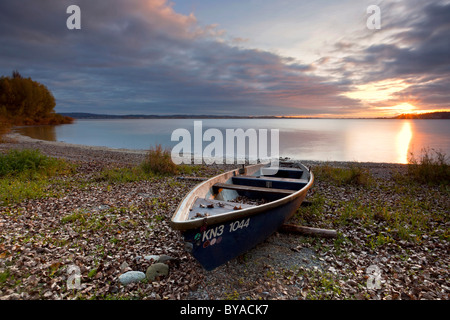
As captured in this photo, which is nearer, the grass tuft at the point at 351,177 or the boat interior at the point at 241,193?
the boat interior at the point at 241,193

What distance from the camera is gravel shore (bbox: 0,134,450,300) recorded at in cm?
422

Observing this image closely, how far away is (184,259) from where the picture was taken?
5086 millimetres

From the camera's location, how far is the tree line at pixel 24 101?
5322 cm

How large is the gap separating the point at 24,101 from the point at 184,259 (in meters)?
71.5

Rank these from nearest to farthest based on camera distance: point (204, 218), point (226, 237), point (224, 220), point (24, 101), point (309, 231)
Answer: point (204, 218)
point (224, 220)
point (226, 237)
point (309, 231)
point (24, 101)

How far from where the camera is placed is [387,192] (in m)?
10.4

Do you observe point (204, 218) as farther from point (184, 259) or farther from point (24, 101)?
point (24, 101)

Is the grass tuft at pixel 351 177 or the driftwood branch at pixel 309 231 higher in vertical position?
the grass tuft at pixel 351 177

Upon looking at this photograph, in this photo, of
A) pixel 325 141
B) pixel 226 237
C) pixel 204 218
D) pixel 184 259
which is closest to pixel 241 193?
pixel 184 259

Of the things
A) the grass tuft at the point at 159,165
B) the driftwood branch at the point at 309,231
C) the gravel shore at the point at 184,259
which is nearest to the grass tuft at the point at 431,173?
the gravel shore at the point at 184,259

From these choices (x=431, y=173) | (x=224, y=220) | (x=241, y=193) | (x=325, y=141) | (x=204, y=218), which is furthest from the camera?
(x=325, y=141)

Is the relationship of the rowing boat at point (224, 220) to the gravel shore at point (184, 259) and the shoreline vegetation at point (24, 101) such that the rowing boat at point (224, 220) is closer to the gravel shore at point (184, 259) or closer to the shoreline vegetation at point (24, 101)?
the gravel shore at point (184, 259)

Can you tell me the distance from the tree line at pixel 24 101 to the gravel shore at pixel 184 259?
56.8 m
